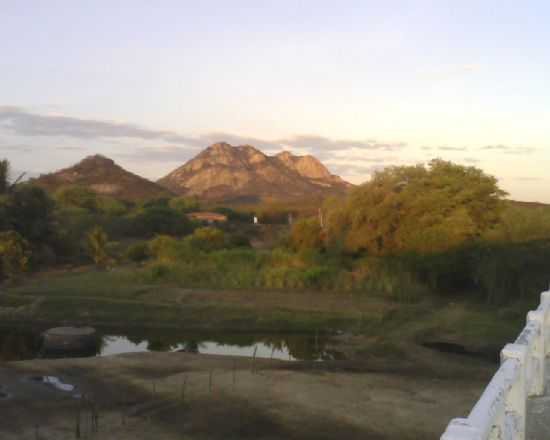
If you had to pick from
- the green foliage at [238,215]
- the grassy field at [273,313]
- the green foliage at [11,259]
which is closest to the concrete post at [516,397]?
the grassy field at [273,313]

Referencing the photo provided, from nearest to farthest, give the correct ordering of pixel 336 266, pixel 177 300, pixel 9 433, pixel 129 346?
1. pixel 9 433
2. pixel 129 346
3. pixel 177 300
4. pixel 336 266

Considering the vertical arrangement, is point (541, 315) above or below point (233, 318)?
above

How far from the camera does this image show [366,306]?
25969 mm

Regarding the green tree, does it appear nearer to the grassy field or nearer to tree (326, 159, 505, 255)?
tree (326, 159, 505, 255)

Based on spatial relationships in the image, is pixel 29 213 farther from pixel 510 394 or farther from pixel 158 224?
pixel 510 394

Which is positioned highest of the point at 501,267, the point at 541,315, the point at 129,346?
the point at 541,315

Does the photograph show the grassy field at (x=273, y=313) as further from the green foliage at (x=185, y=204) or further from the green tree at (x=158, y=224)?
the green foliage at (x=185, y=204)

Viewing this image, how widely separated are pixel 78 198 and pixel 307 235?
43755 mm

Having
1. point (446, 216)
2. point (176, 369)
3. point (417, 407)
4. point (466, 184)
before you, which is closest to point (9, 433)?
point (176, 369)

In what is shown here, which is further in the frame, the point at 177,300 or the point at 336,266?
the point at 336,266

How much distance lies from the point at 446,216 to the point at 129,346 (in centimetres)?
1868

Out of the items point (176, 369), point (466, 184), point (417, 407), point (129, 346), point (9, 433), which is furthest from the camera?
point (466, 184)

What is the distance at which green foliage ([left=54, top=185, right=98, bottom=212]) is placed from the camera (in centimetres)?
7238

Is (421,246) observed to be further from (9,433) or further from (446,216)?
(9,433)
